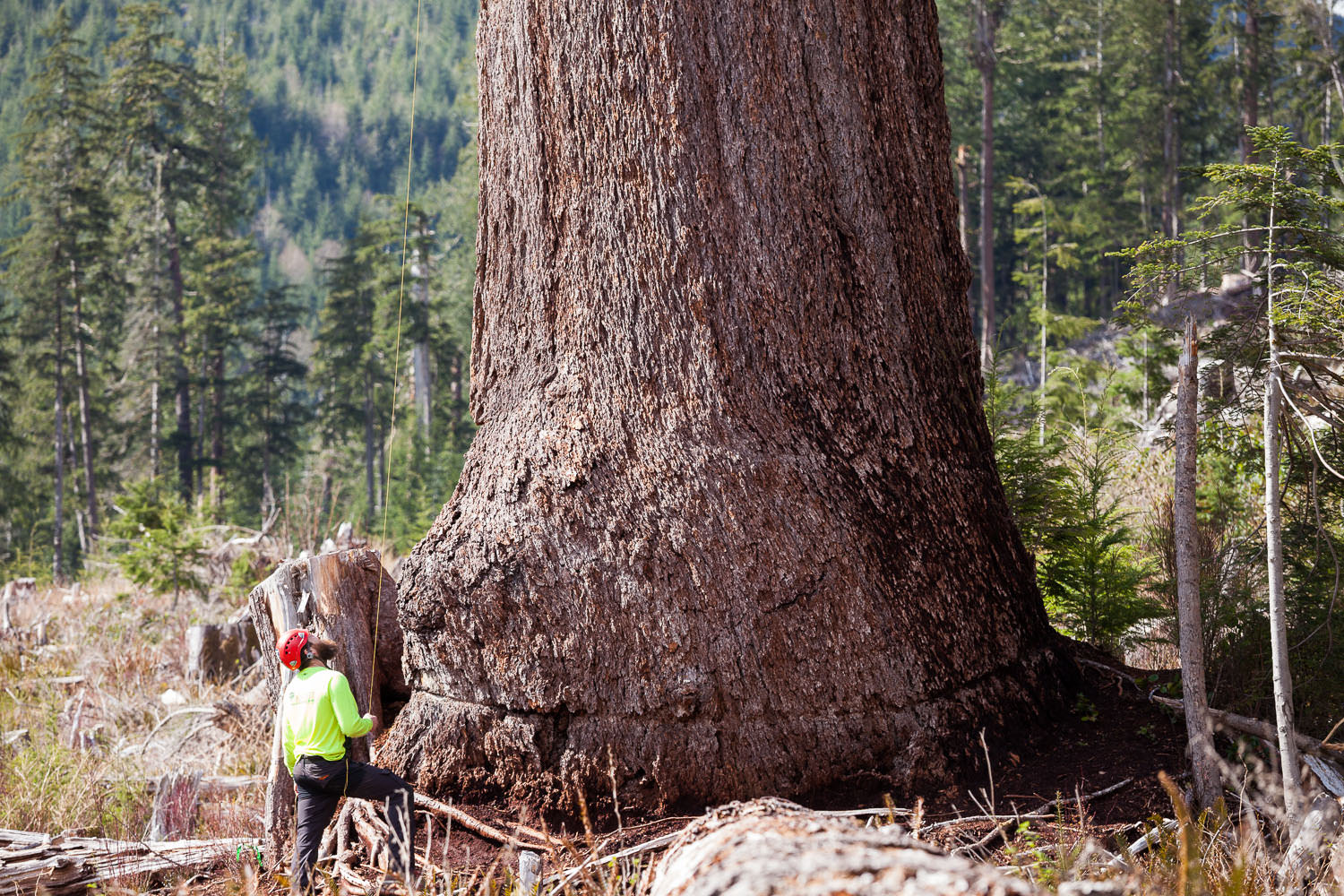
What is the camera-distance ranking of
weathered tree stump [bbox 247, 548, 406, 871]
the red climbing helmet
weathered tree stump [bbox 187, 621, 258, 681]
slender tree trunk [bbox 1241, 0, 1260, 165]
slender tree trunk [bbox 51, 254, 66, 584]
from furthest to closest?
slender tree trunk [bbox 51, 254, 66, 584] → slender tree trunk [bbox 1241, 0, 1260, 165] → weathered tree stump [bbox 187, 621, 258, 681] → weathered tree stump [bbox 247, 548, 406, 871] → the red climbing helmet

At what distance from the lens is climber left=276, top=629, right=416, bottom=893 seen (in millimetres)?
3596

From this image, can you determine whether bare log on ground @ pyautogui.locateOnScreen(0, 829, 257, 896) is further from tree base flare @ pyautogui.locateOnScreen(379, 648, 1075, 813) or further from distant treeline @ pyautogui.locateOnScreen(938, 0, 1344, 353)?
distant treeline @ pyautogui.locateOnScreen(938, 0, 1344, 353)

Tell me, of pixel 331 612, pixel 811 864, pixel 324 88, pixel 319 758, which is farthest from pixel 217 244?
pixel 324 88

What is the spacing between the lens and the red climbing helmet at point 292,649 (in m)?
3.82

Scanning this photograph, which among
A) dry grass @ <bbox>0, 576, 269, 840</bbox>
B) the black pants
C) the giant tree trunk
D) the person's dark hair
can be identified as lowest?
dry grass @ <bbox>0, 576, 269, 840</bbox>

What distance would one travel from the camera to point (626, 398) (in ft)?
11.8

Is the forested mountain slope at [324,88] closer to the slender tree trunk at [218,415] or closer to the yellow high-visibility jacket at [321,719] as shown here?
the slender tree trunk at [218,415]

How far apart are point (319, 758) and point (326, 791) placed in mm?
134

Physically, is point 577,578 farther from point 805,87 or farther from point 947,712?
point 805,87

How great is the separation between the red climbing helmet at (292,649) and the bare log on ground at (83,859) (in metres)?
0.89

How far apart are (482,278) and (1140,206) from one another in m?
42.5

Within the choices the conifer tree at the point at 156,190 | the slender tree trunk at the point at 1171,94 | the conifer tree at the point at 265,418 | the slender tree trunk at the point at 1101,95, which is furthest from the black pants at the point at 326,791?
the slender tree trunk at the point at 1101,95

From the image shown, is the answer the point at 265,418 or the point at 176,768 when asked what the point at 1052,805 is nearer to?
the point at 176,768

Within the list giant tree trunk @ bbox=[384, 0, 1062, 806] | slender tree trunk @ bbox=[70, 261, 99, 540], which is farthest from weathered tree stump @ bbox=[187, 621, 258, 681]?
slender tree trunk @ bbox=[70, 261, 99, 540]
